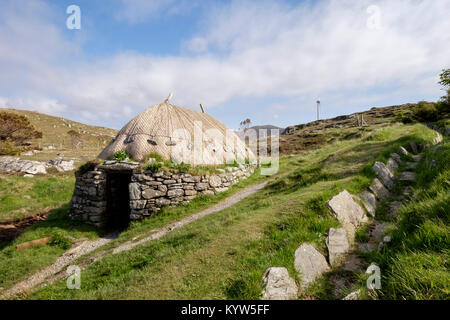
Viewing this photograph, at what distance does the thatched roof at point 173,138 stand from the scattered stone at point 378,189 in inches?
343

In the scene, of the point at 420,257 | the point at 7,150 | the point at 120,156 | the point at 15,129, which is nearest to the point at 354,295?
the point at 420,257

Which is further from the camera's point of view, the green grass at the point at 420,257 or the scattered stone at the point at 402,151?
the scattered stone at the point at 402,151

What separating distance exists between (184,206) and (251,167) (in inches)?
297

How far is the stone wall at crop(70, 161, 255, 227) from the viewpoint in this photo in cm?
1045

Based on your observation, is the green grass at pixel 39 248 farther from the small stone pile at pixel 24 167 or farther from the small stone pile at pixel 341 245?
the small stone pile at pixel 24 167

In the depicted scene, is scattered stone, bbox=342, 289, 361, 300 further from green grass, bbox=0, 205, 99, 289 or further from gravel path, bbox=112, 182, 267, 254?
green grass, bbox=0, 205, 99, 289

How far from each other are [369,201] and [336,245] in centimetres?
262

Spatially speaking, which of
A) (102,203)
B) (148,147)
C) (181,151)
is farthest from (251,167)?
(102,203)

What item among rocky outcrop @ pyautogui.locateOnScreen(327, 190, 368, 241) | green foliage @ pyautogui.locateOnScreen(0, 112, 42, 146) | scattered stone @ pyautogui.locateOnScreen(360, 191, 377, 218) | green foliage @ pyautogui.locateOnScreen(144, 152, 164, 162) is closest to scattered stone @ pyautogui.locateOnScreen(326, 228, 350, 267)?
rocky outcrop @ pyautogui.locateOnScreen(327, 190, 368, 241)

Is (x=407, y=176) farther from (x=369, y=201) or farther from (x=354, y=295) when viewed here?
(x=354, y=295)

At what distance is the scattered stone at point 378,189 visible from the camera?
21.4ft

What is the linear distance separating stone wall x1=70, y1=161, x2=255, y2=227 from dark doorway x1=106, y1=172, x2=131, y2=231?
0.42 meters

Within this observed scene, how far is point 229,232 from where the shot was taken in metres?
5.14

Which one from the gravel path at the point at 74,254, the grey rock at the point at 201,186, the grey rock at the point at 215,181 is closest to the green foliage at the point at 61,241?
the gravel path at the point at 74,254
